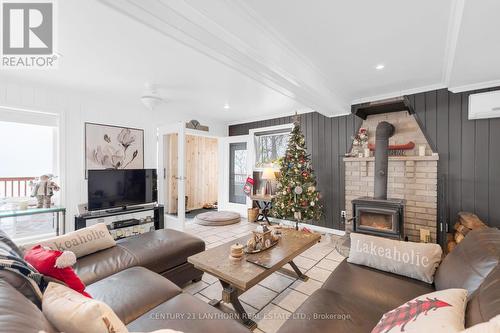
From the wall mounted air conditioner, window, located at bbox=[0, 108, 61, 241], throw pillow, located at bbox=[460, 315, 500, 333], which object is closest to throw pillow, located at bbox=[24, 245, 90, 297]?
throw pillow, located at bbox=[460, 315, 500, 333]

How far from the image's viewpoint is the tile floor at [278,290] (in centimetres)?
194

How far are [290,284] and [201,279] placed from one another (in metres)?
1.00

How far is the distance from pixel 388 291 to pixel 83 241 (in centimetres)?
247

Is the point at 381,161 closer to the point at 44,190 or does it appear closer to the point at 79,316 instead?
the point at 79,316

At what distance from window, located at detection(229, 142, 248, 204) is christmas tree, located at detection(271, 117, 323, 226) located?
176 cm

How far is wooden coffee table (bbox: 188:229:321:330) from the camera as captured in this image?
1662 mm

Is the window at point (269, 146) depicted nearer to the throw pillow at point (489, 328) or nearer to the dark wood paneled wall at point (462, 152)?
the dark wood paneled wall at point (462, 152)

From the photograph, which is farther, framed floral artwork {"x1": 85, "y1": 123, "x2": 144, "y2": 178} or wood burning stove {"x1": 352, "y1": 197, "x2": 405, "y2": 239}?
framed floral artwork {"x1": 85, "y1": 123, "x2": 144, "y2": 178}

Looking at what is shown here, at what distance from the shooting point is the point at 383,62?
8.60 ft

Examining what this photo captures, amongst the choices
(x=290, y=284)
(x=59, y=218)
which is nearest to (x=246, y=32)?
(x=290, y=284)

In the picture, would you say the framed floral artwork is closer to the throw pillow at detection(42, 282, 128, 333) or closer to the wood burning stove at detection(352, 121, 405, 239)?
the throw pillow at detection(42, 282, 128, 333)

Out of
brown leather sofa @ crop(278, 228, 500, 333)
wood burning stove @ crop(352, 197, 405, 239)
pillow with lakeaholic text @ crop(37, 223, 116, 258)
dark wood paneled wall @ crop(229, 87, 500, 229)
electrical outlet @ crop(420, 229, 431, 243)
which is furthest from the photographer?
electrical outlet @ crop(420, 229, 431, 243)
